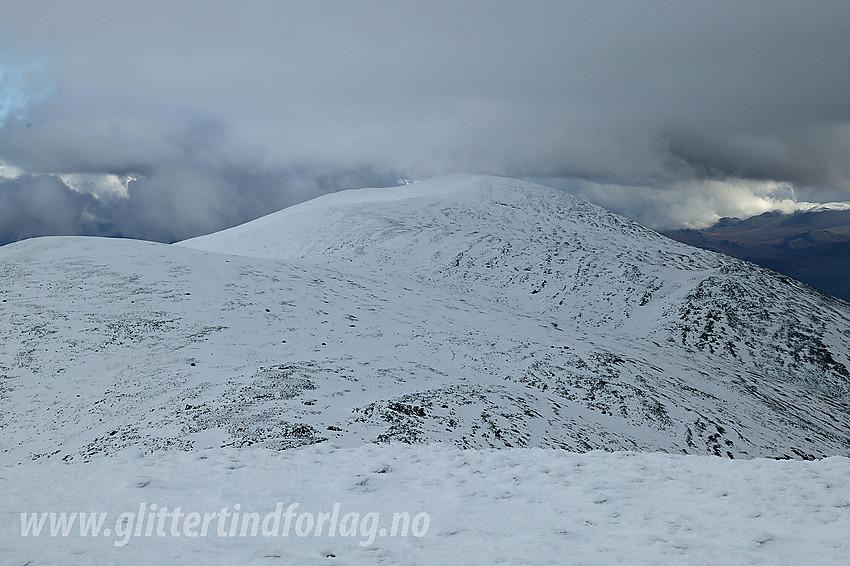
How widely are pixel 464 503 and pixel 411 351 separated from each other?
50.8 ft

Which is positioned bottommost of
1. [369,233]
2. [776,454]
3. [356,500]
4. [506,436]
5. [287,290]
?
[776,454]

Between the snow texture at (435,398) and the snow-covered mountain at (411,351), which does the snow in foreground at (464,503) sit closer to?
the snow texture at (435,398)

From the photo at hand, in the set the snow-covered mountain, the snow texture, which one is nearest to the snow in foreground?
the snow texture

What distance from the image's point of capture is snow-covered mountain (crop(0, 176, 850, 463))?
50.7 ft

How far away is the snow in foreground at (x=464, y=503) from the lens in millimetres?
6754

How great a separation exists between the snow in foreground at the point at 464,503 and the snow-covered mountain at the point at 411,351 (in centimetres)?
274

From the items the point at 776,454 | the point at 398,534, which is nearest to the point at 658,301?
the point at 776,454

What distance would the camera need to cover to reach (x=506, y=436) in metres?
15.6

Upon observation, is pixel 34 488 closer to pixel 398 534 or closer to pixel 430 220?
pixel 398 534

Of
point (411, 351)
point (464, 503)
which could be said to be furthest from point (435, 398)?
point (464, 503)

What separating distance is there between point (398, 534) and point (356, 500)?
1.47 metres

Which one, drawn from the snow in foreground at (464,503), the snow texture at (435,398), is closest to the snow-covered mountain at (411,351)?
the snow texture at (435,398)

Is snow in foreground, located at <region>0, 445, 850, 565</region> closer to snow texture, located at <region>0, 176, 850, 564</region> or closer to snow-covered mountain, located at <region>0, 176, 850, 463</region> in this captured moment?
snow texture, located at <region>0, 176, 850, 564</region>

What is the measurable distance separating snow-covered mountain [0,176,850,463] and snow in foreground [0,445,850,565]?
274 centimetres
